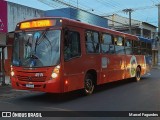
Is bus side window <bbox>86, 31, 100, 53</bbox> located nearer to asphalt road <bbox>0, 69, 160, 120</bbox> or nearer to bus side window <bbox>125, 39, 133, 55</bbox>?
asphalt road <bbox>0, 69, 160, 120</bbox>

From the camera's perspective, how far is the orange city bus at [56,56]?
11.9 metres

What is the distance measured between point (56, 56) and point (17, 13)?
1483 centimetres

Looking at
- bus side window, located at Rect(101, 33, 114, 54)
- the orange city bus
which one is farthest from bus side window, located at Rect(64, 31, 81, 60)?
bus side window, located at Rect(101, 33, 114, 54)

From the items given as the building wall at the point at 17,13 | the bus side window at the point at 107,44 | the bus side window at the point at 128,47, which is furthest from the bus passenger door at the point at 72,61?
the building wall at the point at 17,13

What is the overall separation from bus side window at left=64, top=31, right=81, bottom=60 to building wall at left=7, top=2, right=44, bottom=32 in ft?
42.2

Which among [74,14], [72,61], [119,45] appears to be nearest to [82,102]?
[72,61]

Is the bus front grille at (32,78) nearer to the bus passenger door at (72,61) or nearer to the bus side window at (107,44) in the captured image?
the bus passenger door at (72,61)

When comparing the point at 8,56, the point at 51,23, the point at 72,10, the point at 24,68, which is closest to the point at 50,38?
the point at 51,23

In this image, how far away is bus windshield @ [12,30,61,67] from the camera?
1194 centimetres

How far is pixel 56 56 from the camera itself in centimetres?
1188

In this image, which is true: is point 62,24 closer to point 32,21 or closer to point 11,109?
point 32,21

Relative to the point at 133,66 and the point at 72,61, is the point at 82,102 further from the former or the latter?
the point at 133,66

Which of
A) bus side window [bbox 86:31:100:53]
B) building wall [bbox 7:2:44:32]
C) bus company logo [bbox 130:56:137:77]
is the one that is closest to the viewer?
bus side window [bbox 86:31:100:53]

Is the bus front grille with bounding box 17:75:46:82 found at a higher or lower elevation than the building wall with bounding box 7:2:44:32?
lower
